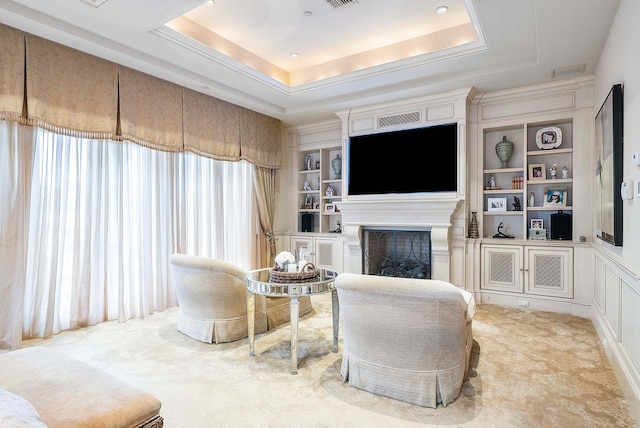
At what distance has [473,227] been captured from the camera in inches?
183

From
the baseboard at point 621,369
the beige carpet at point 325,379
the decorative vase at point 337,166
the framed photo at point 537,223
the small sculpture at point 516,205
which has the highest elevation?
the decorative vase at point 337,166

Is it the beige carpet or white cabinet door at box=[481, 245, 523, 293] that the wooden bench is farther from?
white cabinet door at box=[481, 245, 523, 293]

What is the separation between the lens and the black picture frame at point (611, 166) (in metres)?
2.58

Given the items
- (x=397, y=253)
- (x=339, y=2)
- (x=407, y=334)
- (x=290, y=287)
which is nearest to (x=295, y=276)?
(x=290, y=287)

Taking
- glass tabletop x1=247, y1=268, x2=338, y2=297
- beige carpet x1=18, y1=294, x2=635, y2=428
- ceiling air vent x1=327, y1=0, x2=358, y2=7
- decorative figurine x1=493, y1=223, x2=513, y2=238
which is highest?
ceiling air vent x1=327, y1=0, x2=358, y2=7

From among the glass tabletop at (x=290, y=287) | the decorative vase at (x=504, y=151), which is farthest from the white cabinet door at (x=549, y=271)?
the glass tabletop at (x=290, y=287)

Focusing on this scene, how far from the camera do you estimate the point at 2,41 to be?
299 cm

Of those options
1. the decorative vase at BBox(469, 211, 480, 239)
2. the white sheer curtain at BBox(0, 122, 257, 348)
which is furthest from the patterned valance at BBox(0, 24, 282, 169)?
the decorative vase at BBox(469, 211, 480, 239)

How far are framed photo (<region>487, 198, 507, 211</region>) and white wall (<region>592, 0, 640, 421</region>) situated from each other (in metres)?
1.50

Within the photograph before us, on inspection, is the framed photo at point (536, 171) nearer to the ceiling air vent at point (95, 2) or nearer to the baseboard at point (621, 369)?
the baseboard at point (621, 369)

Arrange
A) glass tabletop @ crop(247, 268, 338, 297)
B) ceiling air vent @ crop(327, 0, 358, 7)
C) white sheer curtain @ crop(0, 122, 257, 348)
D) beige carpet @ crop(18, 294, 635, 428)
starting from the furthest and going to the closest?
ceiling air vent @ crop(327, 0, 358, 7) → white sheer curtain @ crop(0, 122, 257, 348) → glass tabletop @ crop(247, 268, 338, 297) → beige carpet @ crop(18, 294, 635, 428)

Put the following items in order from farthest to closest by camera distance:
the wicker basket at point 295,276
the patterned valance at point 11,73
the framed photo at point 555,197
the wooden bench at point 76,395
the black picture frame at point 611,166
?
the framed photo at point 555,197
the patterned valance at point 11,73
the wicker basket at point 295,276
the black picture frame at point 611,166
the wooden bench at point 76,395

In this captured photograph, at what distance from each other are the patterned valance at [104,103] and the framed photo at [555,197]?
419 centimetres

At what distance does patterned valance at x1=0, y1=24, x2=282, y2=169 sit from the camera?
10.1 ft
